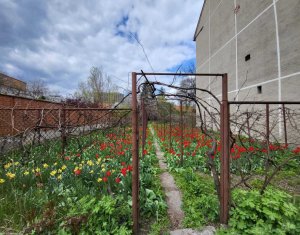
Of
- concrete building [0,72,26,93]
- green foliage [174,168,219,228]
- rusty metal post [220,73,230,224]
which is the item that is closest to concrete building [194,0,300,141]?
green foliage [174,168,219,228]

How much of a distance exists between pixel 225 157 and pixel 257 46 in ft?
31.7

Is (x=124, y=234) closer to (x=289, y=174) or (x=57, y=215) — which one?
(x=57, y=215)

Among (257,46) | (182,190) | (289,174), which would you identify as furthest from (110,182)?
(257,46)

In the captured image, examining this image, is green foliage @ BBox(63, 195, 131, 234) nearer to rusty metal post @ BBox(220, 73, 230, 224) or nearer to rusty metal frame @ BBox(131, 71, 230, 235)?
rusty metal frame @ BBox(131, 71, 230, 235)

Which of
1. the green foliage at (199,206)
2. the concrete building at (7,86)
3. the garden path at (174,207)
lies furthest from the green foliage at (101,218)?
the concrete building at (7,86)

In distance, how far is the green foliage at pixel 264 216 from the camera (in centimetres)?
195

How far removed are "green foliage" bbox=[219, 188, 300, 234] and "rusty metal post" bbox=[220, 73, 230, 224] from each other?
109mm

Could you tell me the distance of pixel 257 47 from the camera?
966cm

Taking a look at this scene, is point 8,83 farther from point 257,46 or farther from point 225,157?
point 225,157

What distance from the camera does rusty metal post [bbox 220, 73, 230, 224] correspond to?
7.29 feet

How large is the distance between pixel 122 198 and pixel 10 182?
207 centimetres

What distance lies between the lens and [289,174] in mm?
4578

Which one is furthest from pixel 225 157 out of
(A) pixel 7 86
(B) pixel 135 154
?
(A) pixel 7 86

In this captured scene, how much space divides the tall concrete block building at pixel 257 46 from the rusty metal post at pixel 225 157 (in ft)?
16.1
